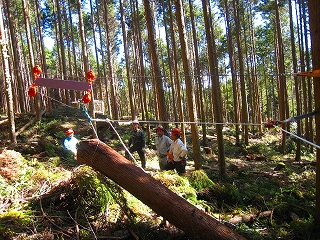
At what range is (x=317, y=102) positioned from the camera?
178 inches

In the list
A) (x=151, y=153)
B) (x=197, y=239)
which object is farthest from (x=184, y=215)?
(x=151, y=153)

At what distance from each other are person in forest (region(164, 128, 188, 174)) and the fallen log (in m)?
2.62

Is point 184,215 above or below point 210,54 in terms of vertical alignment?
below

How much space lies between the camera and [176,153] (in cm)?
670

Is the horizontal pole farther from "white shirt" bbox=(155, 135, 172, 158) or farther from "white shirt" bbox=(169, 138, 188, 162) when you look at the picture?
"white shirt" bbox=(155, 135, 172, 158)

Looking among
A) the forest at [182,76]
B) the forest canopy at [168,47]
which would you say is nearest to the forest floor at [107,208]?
the forest at [182,76]

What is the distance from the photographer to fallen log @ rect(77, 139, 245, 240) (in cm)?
337

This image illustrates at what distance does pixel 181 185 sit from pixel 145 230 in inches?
85.2

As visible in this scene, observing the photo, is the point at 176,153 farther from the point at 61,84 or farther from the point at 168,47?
the point at 168,47

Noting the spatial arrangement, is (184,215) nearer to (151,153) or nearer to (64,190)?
(64,190)

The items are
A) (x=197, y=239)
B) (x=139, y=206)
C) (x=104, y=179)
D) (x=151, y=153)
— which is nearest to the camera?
(x=197, y=239)

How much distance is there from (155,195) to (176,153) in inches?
120

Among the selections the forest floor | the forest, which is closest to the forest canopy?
the forest

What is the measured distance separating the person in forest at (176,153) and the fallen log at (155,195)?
8.61ft
